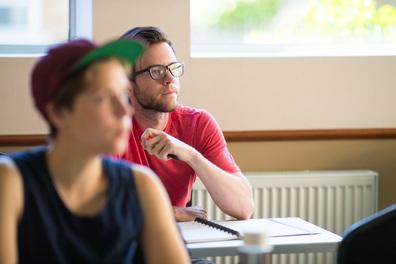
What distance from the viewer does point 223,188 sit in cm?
266

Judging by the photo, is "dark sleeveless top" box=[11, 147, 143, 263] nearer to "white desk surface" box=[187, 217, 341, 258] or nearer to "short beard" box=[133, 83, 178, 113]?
"white desk surface" box=[187, 217, 341, 258]

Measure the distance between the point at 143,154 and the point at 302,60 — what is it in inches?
52.4

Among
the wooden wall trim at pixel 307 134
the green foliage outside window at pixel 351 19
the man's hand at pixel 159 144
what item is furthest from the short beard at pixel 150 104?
the green foliage outside window at pixel 351 19

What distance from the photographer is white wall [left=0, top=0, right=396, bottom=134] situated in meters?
3.55

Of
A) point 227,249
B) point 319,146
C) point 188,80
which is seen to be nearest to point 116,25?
point 188,80

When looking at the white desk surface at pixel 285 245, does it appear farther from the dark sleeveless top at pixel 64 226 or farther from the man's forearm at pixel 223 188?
the dark sleeveless top at pixel 64 226

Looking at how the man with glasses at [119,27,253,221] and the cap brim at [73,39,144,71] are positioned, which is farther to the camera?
the man with glasses at [119,27,253,221]

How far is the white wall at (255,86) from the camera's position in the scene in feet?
11.6

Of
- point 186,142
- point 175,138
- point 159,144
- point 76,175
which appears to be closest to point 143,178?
point 76,175

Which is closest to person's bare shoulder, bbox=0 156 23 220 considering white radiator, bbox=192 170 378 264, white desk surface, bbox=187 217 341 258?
white desk surface, bbox=187 217 341 258

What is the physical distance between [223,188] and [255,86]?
1149 millimetres

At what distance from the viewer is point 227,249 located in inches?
84.7

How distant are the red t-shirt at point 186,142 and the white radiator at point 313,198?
0.91 m

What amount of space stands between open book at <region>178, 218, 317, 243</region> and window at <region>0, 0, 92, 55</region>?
1.49 metres
